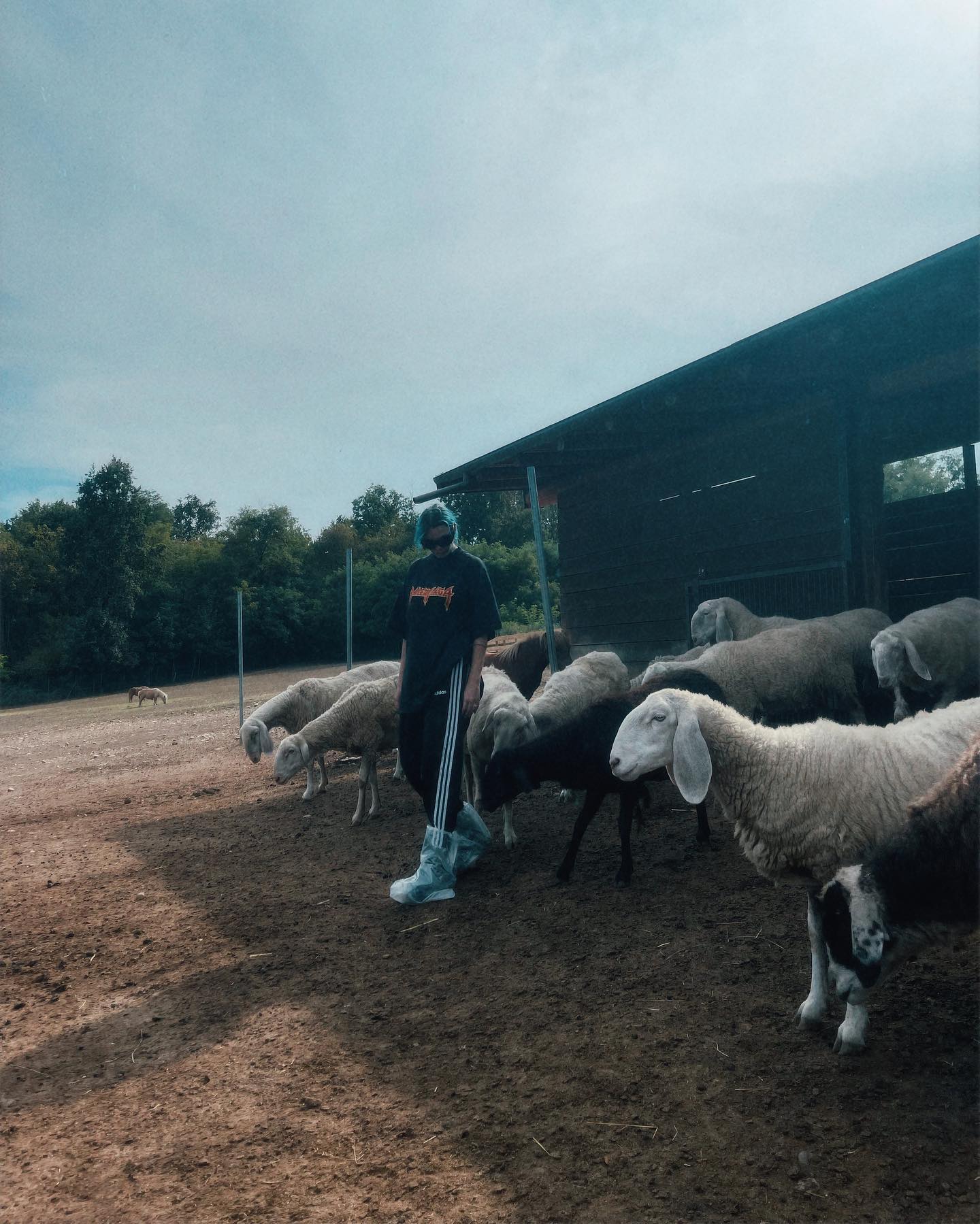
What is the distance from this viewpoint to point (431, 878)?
459 cm

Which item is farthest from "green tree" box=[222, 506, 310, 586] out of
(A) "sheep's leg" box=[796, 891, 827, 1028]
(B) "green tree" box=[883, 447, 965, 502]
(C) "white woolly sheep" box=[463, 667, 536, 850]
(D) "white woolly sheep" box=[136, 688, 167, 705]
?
(A) "sheep's leg" box=[796, 891, 827, 1028]

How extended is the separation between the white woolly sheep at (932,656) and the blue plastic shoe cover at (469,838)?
3.13 meters

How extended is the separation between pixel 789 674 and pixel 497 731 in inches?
88.9

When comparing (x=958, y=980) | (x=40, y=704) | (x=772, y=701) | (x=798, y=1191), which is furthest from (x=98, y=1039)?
(x=40, y=704)

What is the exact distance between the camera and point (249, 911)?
4.75m

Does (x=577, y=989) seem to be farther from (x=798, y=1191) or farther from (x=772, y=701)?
(x=772, y=701)

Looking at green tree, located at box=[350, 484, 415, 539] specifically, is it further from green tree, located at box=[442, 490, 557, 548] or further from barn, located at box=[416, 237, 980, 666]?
barn, located at box=[416, 237, 980, 666]

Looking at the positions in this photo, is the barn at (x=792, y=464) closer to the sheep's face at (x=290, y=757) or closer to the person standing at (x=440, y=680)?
the person standing at (x=440, y=680)

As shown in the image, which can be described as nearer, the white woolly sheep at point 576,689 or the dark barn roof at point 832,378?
the dark barn roof at point 832,378

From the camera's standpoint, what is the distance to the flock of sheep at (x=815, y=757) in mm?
2525

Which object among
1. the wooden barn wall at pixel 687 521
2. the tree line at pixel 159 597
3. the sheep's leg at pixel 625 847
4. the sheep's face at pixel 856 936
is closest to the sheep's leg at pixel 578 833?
the sheep's leg at pixel 625 847

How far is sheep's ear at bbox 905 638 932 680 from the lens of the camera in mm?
5707

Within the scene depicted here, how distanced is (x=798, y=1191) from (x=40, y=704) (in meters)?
37.6

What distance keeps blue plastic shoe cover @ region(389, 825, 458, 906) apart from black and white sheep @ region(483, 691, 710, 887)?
2.16 feet
